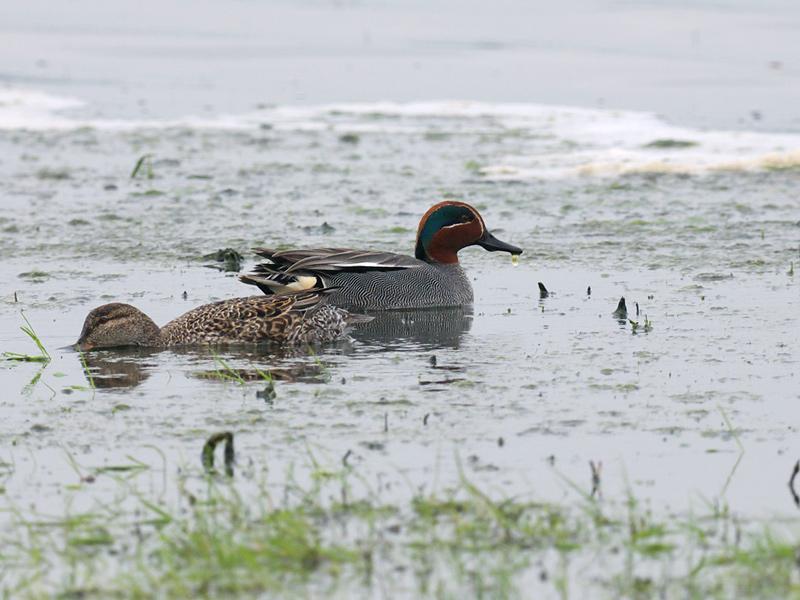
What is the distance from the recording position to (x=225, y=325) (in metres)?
9.42

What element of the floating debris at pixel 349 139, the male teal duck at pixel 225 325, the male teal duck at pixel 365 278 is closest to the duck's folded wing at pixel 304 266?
the male teal duck at pixel 365 278

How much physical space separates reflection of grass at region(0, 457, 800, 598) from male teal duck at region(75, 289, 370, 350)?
2932 millimetres

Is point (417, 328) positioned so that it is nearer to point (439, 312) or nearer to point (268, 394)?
point (439, 312)

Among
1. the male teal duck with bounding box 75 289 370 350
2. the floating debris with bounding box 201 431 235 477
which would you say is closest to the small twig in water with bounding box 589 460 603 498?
the floating debris with bounding box 201 431 235 477

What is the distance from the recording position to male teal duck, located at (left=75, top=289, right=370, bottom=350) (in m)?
9.18

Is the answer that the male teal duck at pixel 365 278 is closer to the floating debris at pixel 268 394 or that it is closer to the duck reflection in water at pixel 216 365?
the duck reflection in water at pixel 216 365

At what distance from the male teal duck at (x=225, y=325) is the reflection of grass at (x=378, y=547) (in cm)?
293

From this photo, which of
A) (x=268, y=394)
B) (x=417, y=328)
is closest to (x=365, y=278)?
(x=417, y=328)

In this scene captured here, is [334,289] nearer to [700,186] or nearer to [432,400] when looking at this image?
[432,400]

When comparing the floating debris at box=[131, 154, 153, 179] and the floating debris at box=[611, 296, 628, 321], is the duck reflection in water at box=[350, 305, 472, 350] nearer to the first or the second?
the floating debris at box=[611, 296, 628, 321]

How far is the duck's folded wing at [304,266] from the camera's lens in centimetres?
1078

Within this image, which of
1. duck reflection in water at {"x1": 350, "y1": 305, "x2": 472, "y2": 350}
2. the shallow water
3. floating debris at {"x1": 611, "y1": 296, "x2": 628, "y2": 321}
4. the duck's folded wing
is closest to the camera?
the shallow water

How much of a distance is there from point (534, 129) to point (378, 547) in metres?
13.0

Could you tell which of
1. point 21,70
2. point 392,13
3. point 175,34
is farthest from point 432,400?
point 392,13
